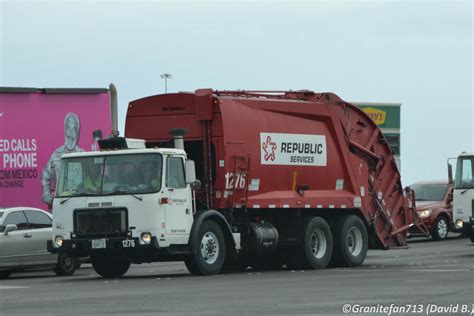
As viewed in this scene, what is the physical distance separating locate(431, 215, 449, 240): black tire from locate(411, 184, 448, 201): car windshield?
0.84 metres

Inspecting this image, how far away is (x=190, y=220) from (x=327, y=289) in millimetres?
4963

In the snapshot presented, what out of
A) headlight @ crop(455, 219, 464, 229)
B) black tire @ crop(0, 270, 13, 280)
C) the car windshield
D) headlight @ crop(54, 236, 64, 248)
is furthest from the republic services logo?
the car windshield

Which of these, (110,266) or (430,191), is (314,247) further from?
(430,191)

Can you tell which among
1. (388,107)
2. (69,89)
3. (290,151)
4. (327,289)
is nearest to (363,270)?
(290,151)

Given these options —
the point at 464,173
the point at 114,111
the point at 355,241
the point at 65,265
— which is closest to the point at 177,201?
the point at 65,265

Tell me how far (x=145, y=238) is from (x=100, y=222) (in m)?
0.94

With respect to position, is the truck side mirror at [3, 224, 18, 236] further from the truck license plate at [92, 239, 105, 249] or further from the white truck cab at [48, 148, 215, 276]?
the truck license plate at [92, 239, 105, 249]

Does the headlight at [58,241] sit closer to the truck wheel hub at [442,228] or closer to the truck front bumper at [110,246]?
the truck front bumper at [110,246]

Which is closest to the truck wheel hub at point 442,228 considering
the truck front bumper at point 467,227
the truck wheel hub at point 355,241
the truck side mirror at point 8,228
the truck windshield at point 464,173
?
the truck windshield at point 464,173

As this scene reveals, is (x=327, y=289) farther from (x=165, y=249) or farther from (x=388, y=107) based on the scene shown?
(x=388, y=107)

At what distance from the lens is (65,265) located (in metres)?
27.0

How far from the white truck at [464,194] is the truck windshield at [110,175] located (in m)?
10.6

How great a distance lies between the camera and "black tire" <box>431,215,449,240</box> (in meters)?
41.6

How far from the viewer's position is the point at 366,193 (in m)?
28.2
